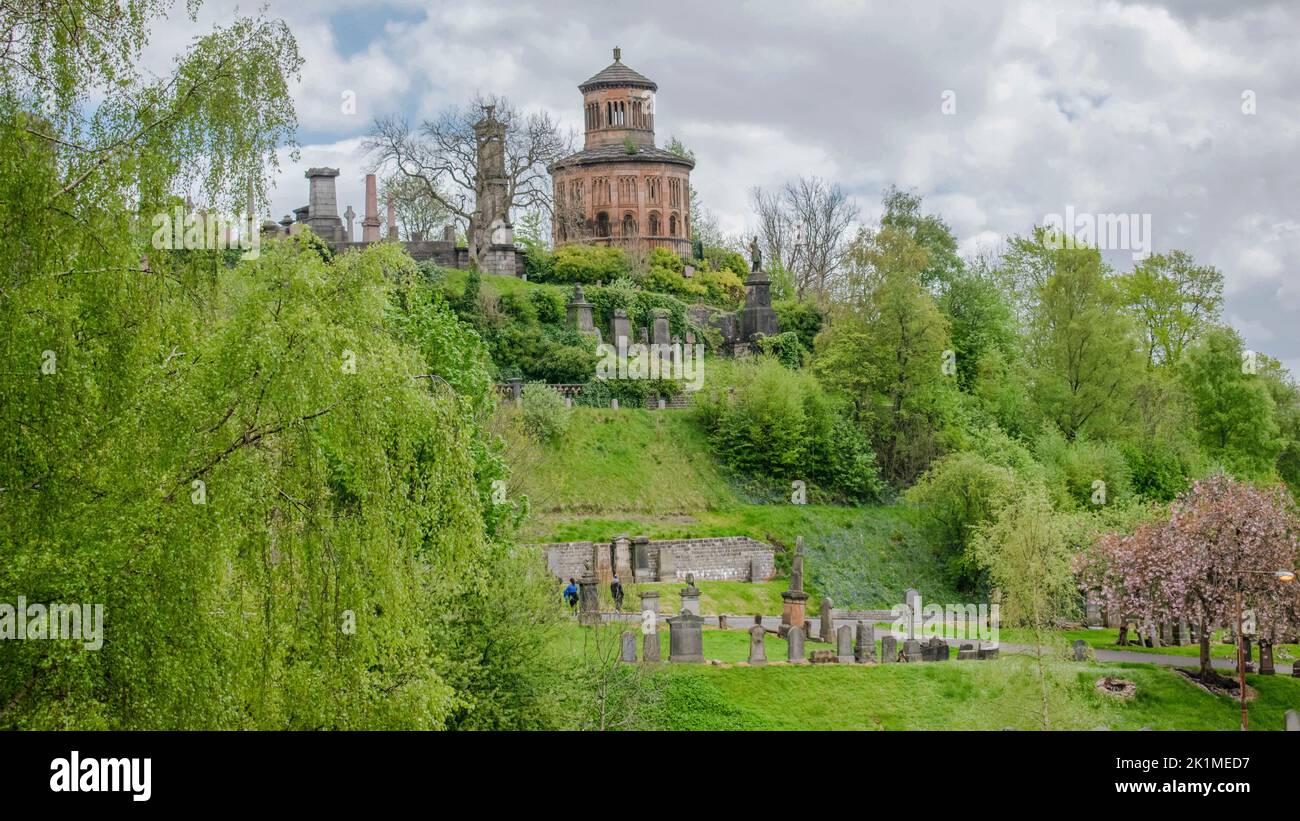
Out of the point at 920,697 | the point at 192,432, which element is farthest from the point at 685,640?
the point at 192,432

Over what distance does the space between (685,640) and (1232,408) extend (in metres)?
31.0

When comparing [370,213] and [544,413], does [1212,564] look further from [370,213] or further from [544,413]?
[370,213]

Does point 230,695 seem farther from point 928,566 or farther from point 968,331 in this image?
point 968,331

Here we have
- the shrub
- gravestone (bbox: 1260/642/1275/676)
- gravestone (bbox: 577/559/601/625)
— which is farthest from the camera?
→ the shrub

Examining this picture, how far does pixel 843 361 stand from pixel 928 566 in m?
9.80

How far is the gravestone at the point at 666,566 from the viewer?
136 feet

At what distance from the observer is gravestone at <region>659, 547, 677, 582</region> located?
136 feet

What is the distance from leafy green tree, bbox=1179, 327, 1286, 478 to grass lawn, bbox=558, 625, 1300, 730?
22.2 meters

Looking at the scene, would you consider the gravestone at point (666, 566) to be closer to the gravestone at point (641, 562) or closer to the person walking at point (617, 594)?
the gravestone at point (641, 562)

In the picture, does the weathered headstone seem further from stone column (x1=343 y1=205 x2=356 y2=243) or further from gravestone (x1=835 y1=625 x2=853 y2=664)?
stone column (x1=343 y1=205 x2=356 y2=243)

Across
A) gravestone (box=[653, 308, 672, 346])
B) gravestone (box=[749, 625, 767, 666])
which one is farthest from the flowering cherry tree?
gravestone (box=[653, 308, 672, 346])

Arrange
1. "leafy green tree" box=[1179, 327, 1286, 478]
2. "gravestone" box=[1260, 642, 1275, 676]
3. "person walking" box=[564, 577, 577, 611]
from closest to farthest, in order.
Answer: "gravestone" box=[1260, 642, 1275, 676] → "person walking" box=[564, 577, 577, 611] → "leafy green tree" box=[1179, 327, 1286, 478]
